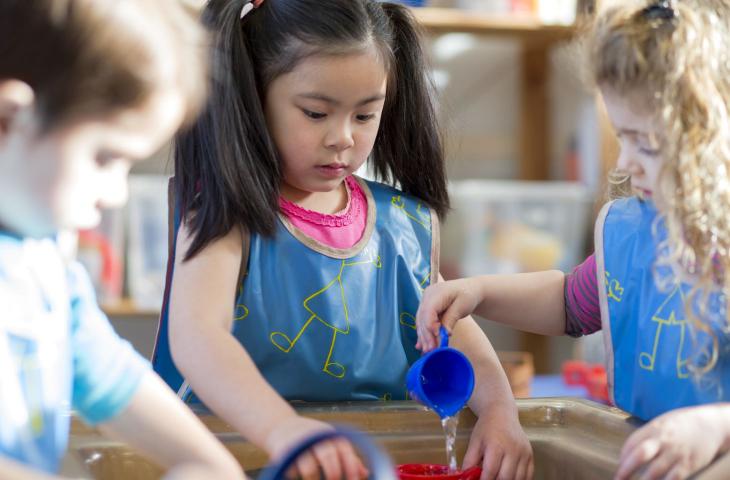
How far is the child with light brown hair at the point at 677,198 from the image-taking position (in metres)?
0.70

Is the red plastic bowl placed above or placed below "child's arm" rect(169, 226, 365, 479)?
below

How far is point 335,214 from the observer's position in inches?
41.2

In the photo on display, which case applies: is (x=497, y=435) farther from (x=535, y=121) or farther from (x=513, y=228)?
(x=535, y=121)

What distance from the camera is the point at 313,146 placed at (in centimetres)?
95

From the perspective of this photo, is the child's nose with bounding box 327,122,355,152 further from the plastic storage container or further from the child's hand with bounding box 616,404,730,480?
the plastic storage container

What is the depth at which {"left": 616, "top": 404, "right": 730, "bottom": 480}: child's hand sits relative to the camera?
2.24 feet

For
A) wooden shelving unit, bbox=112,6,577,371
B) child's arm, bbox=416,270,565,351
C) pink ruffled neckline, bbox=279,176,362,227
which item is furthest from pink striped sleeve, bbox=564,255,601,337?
wooden shelving unit, bbox=112,6,577,371

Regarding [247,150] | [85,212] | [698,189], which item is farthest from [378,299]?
[85,212]

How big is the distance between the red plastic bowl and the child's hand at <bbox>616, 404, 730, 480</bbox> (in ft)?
0.46

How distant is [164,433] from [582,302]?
0.50 m

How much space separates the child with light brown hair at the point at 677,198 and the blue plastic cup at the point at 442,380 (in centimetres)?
14

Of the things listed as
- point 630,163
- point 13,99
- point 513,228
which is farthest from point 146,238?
point 13,99

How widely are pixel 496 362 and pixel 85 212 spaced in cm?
54

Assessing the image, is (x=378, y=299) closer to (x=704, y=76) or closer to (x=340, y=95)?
(x=340, y=95)
